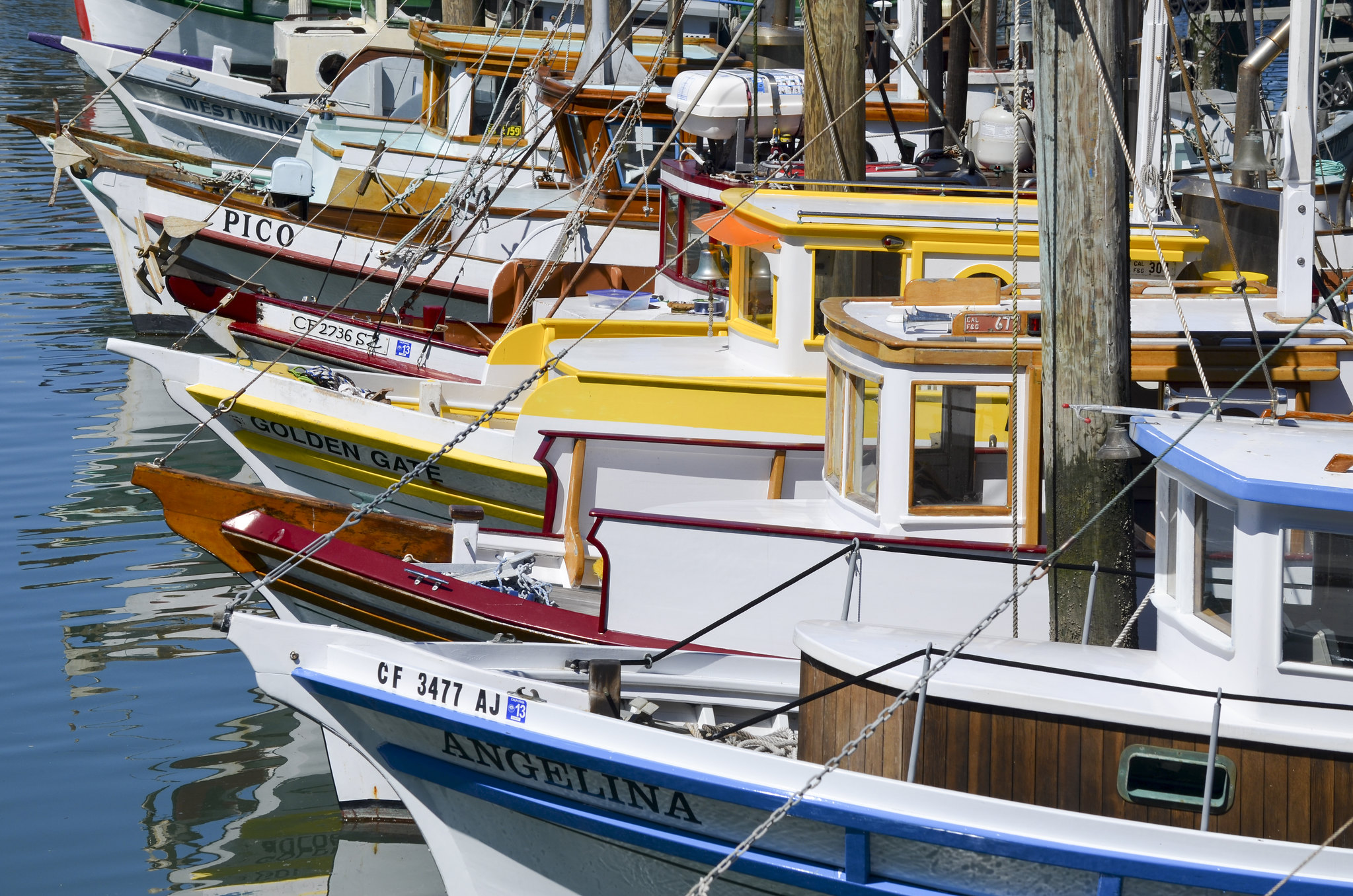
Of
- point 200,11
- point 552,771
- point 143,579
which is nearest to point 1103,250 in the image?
point 552,771

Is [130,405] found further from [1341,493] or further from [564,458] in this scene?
[1341,493]

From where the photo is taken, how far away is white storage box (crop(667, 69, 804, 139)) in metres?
11.7

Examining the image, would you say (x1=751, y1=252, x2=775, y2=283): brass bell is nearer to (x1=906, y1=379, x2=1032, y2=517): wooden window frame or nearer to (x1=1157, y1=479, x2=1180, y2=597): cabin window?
(x1=906, y1=379, x2=1032, y2=517): wooden window frame

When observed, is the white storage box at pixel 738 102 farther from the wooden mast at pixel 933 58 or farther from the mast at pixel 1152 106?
the wooden mast at pixel 933 58

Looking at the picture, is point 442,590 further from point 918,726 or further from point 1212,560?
point 1212,560

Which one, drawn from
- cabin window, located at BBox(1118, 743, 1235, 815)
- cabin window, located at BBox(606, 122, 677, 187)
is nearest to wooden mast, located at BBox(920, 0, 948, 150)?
cabin window, located at BBox(606, 122, 677, 187)

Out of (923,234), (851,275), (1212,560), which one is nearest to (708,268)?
(851,275)

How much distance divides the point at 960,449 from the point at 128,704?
5.45 m

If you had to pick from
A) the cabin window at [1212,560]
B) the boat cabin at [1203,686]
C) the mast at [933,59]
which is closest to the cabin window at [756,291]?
the boat cabin at [1203,686]

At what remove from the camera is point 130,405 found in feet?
52.7

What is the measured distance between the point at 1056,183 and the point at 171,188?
13634 mm

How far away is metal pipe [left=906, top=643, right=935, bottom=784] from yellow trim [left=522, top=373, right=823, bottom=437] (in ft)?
13.8

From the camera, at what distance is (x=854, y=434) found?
762 centimetres

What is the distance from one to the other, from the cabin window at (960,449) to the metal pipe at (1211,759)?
246 centimetres
